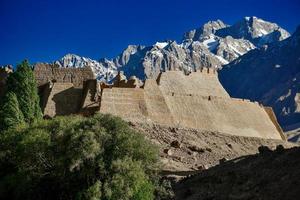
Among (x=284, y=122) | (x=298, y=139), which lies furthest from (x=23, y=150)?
(x=284, y=122)

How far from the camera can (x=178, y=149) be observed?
172 feet

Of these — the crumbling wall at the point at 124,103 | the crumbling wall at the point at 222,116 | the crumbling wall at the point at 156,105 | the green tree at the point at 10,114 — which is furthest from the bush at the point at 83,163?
the crumbling wall at the point at 222,116

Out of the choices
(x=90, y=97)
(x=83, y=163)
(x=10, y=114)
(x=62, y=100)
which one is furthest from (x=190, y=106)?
(x=83, y=163)

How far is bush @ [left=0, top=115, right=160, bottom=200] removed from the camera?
36.5 metres

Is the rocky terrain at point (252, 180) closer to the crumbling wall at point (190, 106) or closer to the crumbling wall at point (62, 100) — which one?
the crumbling wall at point (190, 106)

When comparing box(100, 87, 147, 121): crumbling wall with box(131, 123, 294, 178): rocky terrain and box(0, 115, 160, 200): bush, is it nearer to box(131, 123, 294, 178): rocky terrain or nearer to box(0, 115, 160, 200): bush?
box(131, 123, 294, 178): rocky terrain

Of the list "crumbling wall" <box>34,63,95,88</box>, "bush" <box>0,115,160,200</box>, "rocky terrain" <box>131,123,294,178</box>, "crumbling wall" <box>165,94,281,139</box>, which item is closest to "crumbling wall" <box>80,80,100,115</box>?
"crumbling wall" <box>34,63,95,88</box>

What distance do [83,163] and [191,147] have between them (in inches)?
726

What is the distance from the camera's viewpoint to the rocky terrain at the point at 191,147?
158 ft

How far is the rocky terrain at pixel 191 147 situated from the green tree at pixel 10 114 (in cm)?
1030

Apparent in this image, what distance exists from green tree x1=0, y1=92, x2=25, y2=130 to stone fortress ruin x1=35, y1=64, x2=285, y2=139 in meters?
5.18

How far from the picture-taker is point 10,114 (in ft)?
169

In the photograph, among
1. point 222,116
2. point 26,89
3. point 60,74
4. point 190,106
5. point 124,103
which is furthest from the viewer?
point 222,116

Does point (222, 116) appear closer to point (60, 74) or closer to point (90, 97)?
point (90, 97)
